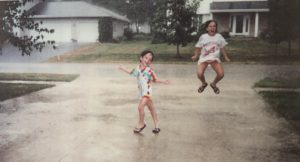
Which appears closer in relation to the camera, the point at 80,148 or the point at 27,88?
the point at 80,148

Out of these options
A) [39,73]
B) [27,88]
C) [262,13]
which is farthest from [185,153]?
[262,13]

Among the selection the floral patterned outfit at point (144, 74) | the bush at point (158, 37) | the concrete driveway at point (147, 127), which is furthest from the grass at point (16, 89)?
the floral patterned outfit at point (144, 74)

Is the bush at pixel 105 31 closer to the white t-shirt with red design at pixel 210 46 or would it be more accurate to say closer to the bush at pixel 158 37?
the bush at pixel 158 37

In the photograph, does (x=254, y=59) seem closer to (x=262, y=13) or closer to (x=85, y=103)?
(x=85, y=103)

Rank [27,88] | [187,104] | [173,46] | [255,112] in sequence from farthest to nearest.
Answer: [173,46] → [27,88] → [187,104] → [255,112]

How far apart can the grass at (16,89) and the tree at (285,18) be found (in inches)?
304

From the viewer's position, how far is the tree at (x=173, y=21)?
16.6 meters

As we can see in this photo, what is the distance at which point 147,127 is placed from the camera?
24.9ft

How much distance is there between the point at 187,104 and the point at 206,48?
15.3 ft

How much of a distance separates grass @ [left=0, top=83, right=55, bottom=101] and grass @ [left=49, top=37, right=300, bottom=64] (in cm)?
255

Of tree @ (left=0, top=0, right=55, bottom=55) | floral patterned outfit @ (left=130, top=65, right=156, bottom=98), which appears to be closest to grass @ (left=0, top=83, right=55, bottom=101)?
tree @ (left=0, top=0, right=55, bottom=55)

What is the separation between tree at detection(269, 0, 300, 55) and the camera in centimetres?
1182

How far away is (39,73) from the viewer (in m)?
17.6

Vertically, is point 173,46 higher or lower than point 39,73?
higher
